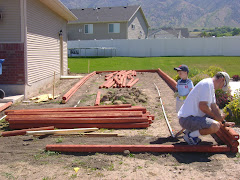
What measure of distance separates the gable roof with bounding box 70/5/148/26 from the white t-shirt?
37.5 metres

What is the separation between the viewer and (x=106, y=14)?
44.2 m

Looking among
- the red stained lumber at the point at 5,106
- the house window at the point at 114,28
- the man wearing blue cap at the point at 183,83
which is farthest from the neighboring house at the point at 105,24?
the man wearing blue cap at the point at 183,83

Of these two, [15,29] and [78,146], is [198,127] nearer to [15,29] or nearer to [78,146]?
[78,146]

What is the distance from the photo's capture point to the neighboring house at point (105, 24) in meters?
42.7

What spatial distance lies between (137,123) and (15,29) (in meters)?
6.81

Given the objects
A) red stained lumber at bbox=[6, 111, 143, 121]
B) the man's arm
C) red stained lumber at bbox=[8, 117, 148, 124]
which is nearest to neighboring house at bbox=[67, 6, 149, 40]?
red stained lumber at bbox=[6, 111, 143, 121]

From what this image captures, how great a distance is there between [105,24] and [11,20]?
32.8 metres

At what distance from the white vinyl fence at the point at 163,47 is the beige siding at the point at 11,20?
80.9ft

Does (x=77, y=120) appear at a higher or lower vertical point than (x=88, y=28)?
lower

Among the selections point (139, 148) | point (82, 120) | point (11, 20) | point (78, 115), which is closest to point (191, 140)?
point (139, 148)

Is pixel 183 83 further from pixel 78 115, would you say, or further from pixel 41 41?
pixel 41 41

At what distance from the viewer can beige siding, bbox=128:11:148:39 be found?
1736 inches

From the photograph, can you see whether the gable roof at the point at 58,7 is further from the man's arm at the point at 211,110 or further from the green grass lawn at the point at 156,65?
the man's arm at the point at 211,110

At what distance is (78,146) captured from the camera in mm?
5438
